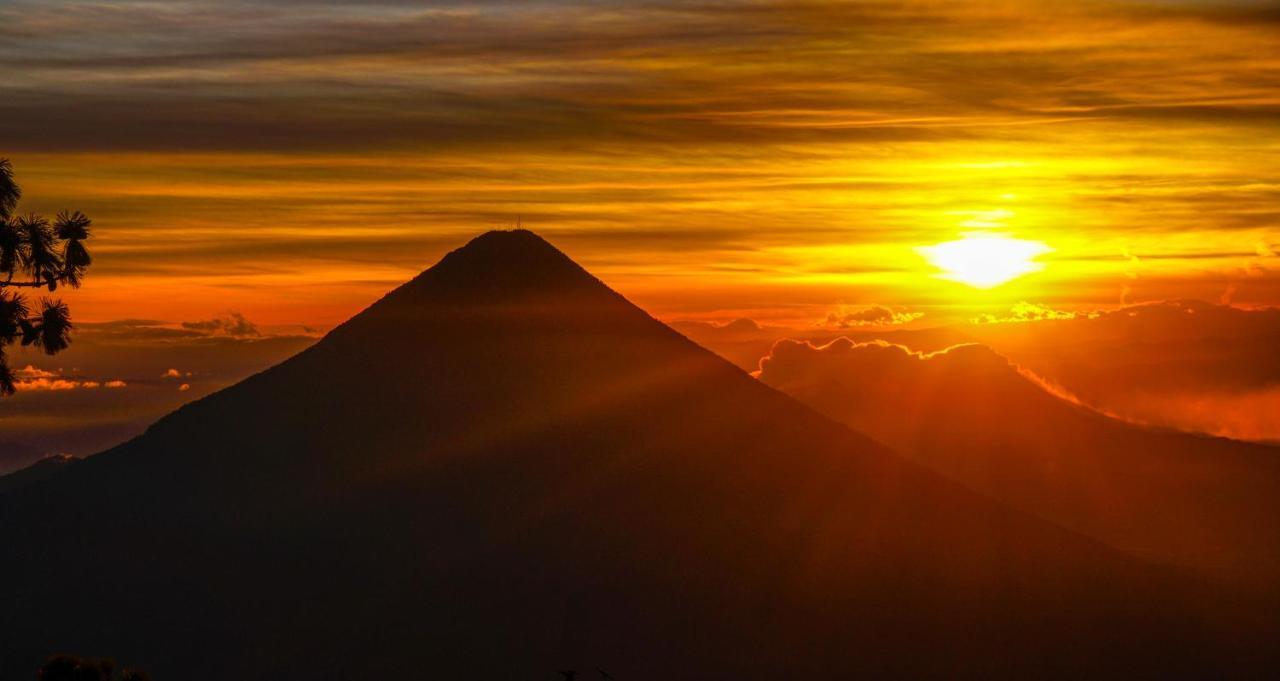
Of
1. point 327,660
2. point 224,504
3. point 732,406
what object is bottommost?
point 327,660

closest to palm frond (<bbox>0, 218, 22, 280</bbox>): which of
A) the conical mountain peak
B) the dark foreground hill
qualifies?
the dark foreground hill

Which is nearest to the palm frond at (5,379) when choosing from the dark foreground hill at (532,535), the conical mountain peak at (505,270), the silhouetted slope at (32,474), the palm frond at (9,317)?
the palm frond at (9,317)

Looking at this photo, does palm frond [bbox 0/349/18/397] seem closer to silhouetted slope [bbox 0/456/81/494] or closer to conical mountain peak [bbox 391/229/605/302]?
conical mountain peak [bbox 391/229/605/302]

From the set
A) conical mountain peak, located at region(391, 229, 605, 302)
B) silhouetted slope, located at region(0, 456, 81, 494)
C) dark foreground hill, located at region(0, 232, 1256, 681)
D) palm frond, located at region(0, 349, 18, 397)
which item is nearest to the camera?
palm frond, located at region(0, 349, 18, 397)

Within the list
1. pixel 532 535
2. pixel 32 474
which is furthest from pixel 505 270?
pixel 32 474

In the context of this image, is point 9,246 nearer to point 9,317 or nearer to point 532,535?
point 9,317

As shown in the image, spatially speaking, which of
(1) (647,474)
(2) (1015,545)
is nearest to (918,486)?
(2) (1015,545)

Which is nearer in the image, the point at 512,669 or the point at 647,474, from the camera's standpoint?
the point at 512,669

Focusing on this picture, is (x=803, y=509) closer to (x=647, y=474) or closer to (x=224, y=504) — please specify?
(x=647, y=474)
